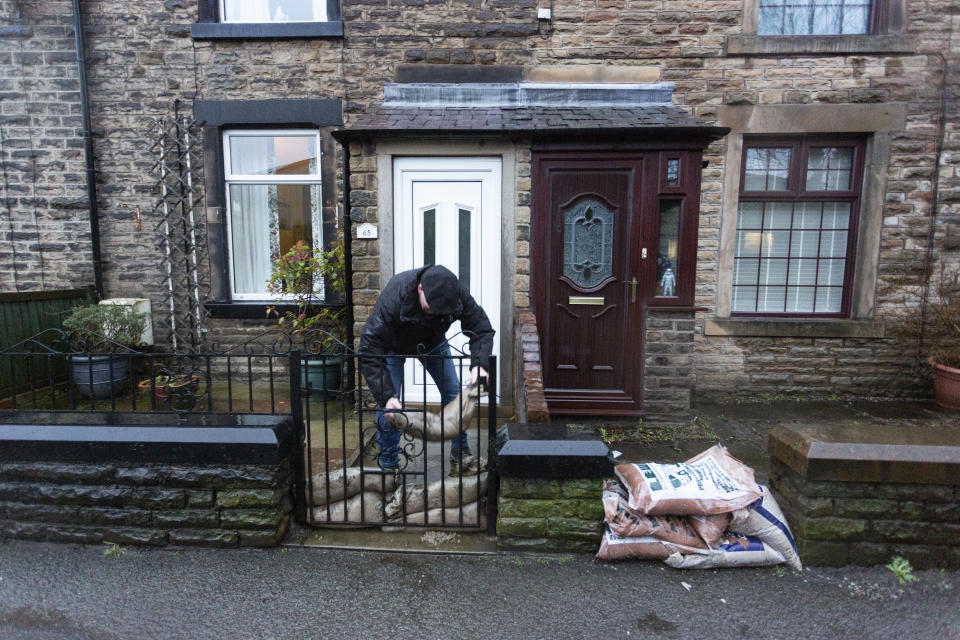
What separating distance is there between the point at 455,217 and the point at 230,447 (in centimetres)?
314

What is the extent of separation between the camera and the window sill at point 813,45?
5855 mm

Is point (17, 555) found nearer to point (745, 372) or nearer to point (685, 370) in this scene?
point (685, 370)

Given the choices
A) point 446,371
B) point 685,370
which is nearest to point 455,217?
point 446,371

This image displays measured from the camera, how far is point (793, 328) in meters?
6.22

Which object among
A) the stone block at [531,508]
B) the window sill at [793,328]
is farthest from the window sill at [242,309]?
the window sill at [793,328]

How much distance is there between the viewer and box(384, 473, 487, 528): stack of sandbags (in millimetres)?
3346

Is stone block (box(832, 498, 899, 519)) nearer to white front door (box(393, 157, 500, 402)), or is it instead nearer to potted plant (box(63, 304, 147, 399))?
white front door (box(393, 157, 500, 402))

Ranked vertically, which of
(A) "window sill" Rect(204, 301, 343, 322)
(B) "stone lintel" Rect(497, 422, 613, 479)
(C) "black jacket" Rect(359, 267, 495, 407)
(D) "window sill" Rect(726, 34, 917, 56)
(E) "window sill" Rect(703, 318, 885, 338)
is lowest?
(B) "stone lintel" Rect(497, 422, 613, 479)

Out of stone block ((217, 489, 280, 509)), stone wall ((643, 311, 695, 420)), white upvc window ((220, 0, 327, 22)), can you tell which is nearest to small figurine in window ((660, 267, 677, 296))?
stone wall ((643, 311, 695, 420))

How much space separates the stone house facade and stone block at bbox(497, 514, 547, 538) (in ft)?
6.89

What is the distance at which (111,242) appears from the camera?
6.41 m

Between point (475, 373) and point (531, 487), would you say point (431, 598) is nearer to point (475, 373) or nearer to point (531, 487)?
point (531, 487)

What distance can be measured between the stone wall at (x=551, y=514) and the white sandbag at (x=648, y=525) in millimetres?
79

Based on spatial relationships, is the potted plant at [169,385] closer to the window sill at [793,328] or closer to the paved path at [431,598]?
the paved path at [431,598]
